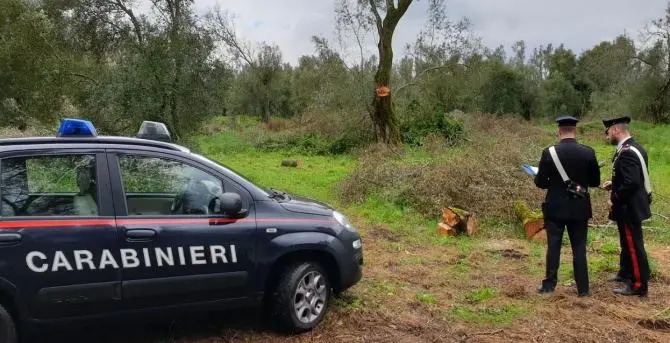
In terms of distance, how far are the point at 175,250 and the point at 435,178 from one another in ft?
24.2

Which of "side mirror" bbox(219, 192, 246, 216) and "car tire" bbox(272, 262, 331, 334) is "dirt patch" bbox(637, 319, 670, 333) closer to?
"car tire" bbox(272, 262, 331, 334)

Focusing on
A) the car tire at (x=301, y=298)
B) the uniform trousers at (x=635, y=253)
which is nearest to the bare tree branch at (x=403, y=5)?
the uniform trousers at (x=635, y=253)

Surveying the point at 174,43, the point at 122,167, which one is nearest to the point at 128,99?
the point at 174,43

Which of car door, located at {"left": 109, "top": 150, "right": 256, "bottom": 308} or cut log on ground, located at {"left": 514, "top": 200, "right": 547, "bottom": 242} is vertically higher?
car door, located at {"left": 109, "top": 150, "right": 256, "bottom": 308}

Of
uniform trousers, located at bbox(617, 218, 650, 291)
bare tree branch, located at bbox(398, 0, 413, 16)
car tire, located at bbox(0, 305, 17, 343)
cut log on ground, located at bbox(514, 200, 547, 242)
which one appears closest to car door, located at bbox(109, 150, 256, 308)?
car tire, located at bbox(0, 305, 17, 343)

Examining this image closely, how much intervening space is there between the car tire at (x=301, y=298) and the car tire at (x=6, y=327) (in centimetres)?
199

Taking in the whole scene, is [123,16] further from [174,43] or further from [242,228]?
[242,228]

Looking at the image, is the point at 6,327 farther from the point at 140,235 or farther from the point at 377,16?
the point at 377,16

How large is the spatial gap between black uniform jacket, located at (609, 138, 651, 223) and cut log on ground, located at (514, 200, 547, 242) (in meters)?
2.74

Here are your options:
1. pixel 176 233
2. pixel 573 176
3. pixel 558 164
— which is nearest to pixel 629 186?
pixel 573 176

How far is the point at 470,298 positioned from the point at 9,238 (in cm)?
453

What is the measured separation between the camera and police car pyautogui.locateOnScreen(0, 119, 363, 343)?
3.93 metres

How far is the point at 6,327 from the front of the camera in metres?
3.82

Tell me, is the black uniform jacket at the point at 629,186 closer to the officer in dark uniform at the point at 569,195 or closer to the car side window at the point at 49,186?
the officer in dark uniform at the point at 569,195
